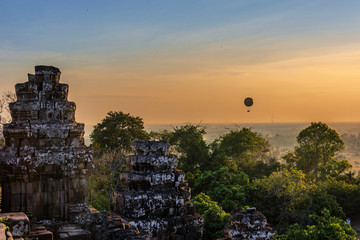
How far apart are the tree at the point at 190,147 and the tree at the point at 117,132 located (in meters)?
3.59

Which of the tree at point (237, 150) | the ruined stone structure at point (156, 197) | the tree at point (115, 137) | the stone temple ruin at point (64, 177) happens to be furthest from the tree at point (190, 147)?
the stone temple ruin at point (64, 177)

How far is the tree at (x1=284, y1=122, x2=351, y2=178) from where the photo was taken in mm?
33200

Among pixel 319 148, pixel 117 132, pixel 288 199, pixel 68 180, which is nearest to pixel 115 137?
pixel 117 132

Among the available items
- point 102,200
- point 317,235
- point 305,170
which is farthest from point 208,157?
point 317,235

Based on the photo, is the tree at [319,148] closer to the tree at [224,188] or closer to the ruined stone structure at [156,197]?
the tree at [224,188]

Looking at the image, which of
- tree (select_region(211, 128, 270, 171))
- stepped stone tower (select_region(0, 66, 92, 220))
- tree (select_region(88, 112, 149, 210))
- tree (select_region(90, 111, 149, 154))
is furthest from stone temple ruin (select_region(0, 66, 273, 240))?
tree (select_region(90, 111, 149, 154))

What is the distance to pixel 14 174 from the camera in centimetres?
733

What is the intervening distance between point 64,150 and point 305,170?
108ft

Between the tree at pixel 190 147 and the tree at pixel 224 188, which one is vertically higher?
the tree at pixel 190 147

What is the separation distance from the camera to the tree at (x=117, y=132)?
34375 millimetres

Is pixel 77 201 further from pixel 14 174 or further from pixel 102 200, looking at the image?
pixel 102 200

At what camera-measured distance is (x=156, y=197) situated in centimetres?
795

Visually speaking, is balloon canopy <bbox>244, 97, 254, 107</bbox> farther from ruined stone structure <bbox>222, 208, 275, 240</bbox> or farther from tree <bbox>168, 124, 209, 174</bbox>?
ruined stone structure <bbox>222, 208, 275, 240</bbox>

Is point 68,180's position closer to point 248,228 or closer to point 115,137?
point 248,228
